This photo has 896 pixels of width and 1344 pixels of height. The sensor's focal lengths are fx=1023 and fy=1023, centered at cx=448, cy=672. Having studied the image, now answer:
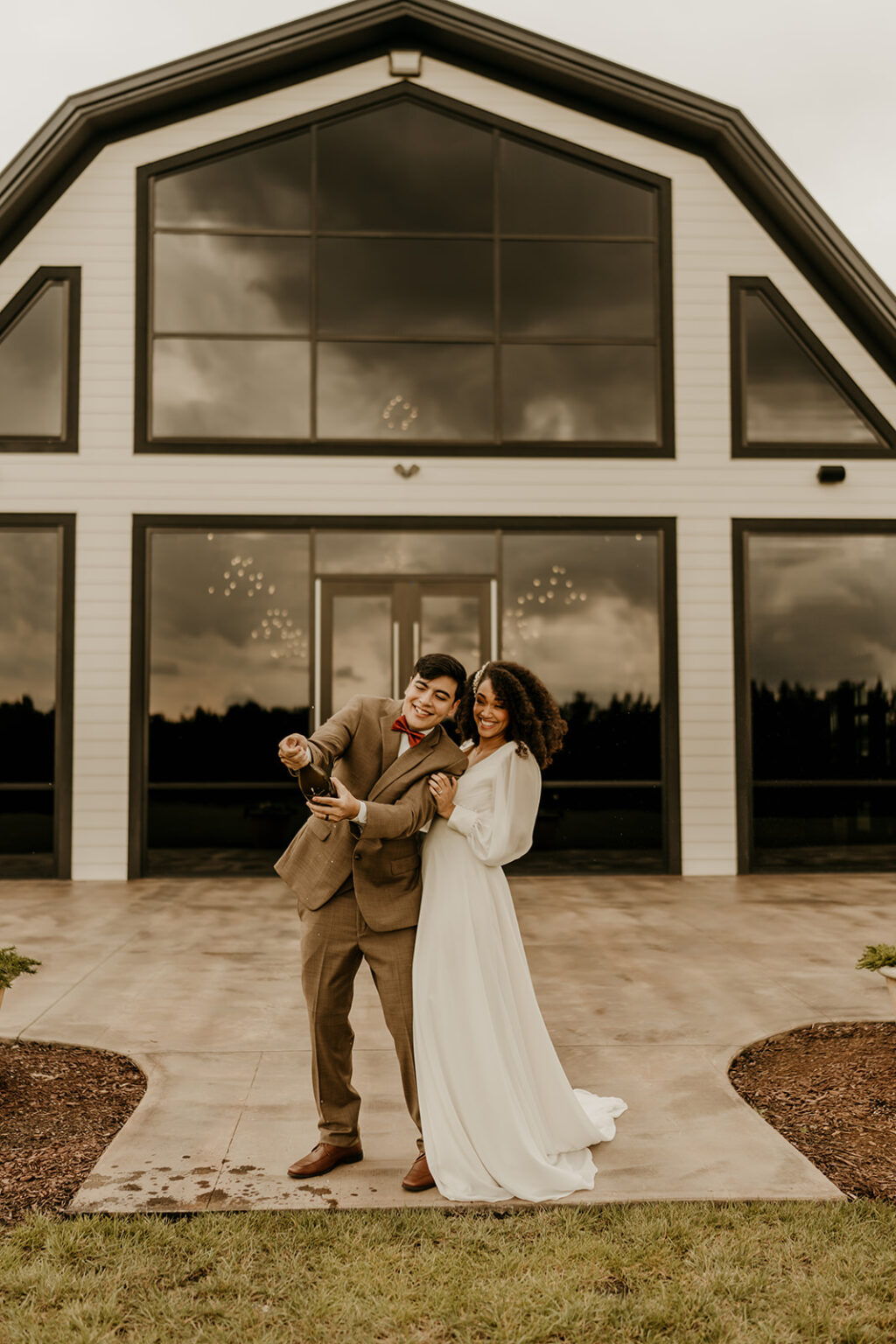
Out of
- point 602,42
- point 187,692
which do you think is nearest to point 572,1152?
point 187,692

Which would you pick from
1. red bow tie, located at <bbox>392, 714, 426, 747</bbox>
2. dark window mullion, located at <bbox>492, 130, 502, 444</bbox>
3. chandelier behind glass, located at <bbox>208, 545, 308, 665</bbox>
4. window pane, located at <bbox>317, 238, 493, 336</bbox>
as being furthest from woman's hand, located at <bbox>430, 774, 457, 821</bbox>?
window pane, located at <bbox>317, 238, 493, 336</bbox>

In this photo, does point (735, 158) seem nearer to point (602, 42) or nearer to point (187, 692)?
point (187, 692)

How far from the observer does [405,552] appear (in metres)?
9.96

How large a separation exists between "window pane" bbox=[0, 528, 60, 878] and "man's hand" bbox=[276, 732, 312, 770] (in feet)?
24.8

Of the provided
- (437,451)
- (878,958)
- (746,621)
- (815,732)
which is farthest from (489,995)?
(815,732)

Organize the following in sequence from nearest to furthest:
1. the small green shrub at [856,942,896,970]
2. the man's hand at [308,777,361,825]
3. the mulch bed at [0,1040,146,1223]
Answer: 1. the man's hand at [308,777,361,825]
2. the mulch bed at [0,1040,146,1223]
3. the small green shrub at [856,942,896,970]

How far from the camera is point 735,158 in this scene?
9.90m

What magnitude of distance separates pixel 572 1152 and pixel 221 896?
19.6ft

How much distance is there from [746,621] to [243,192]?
6526 mm

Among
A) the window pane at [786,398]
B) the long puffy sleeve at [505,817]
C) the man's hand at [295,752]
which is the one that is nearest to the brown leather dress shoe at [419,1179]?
the long puffy sleeve at [505,817]

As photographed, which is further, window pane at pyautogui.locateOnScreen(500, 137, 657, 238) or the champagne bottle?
window pane at pyautogui.locateOnScreen(500, 137, 657, 238)

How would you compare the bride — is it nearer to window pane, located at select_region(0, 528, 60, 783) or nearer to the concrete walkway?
the concrete walkway

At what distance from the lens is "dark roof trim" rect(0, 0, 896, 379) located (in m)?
9.56

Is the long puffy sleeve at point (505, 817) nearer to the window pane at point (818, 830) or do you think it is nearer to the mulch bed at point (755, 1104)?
the mulch bed at point (755, 1104)
